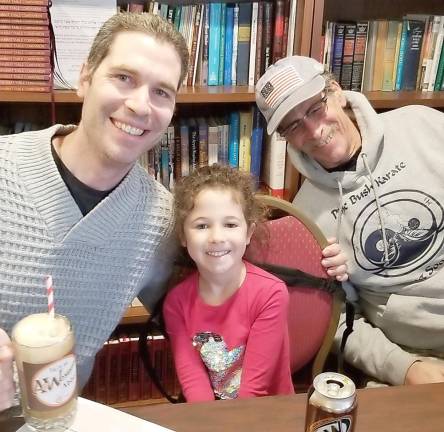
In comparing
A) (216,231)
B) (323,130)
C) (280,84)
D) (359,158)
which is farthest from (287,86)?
(216,231)

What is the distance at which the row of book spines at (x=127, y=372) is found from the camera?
2.30 metres

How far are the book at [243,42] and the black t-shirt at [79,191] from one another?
38.0 inches

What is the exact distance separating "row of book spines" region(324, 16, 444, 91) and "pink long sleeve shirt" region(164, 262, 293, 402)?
3.69ft

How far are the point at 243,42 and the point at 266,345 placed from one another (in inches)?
46.1

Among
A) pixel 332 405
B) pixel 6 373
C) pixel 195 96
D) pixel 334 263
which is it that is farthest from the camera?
pixel 195 96

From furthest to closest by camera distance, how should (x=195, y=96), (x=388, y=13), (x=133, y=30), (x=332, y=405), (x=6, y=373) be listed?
(x=388, y=13) → (x=195, y=96) → (x=133, y=30) → (x=6, y=373) → (x=332, y=405)

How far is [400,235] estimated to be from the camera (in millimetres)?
1628

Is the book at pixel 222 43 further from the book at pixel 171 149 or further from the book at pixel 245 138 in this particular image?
the book at pixel 171 149

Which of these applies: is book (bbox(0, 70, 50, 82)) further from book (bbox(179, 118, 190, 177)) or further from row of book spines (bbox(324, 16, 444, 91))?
row of book spines (bbox(324, 16, 444, 91))

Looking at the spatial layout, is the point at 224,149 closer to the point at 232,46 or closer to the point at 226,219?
the point at 232,46

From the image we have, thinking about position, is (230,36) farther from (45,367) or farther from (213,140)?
(45,367)

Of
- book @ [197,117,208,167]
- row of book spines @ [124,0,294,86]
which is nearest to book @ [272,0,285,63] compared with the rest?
row of book spines @ [124,0,294,86]

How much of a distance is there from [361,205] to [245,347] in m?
0.56

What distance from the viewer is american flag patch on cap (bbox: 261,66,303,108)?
62.1 inches
